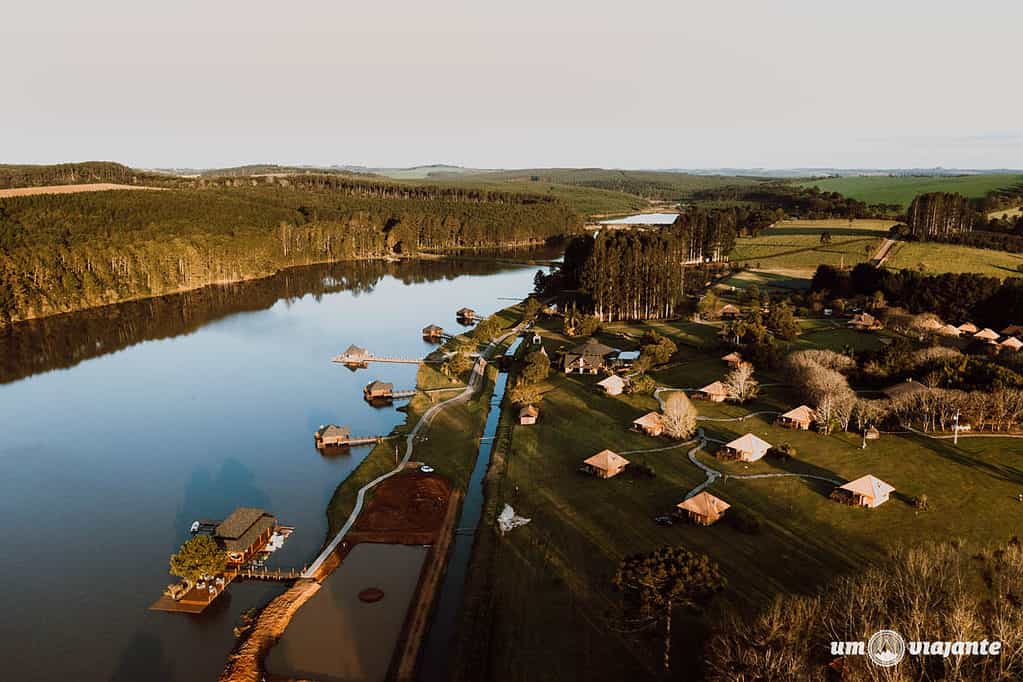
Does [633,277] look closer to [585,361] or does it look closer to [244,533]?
[585,361]

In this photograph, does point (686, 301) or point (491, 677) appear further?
point (686, 301)

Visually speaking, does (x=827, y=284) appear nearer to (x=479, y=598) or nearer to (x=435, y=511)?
(x=435, y=511)

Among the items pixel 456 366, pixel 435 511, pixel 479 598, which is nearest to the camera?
pixel 479 598

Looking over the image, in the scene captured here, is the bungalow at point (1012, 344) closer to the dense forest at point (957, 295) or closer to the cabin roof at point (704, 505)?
the dense forest at point (957, 295)

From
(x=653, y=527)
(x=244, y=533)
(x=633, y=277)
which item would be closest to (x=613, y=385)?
(x=653, y=527)

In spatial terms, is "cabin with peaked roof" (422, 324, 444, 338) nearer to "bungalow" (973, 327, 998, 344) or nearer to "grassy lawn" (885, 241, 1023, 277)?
"bungalow" (973, 327, 998, 344)

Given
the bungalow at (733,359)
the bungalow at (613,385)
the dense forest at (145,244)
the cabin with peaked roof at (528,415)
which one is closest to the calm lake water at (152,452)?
the dense forest at (145,244)

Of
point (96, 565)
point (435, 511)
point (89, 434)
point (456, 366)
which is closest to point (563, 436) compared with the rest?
point (435, 511)
